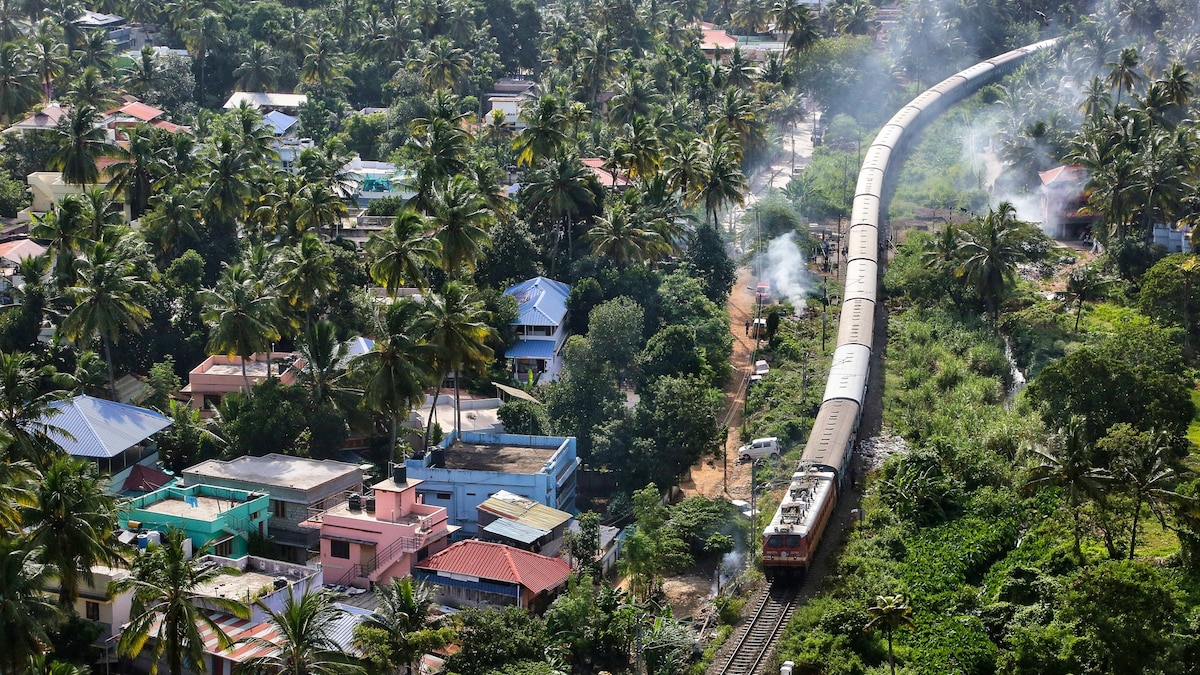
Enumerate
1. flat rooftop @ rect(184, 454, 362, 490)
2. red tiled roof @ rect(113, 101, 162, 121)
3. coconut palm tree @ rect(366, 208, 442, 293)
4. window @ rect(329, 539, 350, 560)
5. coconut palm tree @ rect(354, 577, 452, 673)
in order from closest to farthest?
1. coconut palm tree @ rect(354, 577, 452, 673)
2. window @ rect(329, 539, 350, 560)
3. flat rooftop @ rect(184, 454, 362, 490)
4. coconut palm tree @ rect(366, 208, 442, 293)
5. red tiled roof @ rect(113, 101, 162, 121)

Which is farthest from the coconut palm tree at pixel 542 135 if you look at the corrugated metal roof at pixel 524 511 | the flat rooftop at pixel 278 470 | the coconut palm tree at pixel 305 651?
the coconut palm tree at pixel 305 651

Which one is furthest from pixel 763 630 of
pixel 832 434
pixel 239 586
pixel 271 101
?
pixel 271 101

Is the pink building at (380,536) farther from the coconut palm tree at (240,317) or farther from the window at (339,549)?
the coconut palm tree at (240,317)

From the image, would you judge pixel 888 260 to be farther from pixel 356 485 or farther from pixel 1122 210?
pixel 356 485

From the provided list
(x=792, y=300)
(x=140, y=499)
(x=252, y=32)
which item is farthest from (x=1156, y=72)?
(x=140, y=499)

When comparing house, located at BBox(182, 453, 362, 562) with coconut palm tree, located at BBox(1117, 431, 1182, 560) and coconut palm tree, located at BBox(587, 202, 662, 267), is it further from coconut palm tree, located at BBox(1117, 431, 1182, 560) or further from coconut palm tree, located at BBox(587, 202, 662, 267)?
coconut palm tree, located at BBox(1117, 431, 1182, 560)

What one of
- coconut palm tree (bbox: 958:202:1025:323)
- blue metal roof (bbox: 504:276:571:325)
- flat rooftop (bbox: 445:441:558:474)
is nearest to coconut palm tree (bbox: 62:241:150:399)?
flat rooftop (bbox: 445:441:558:474)
